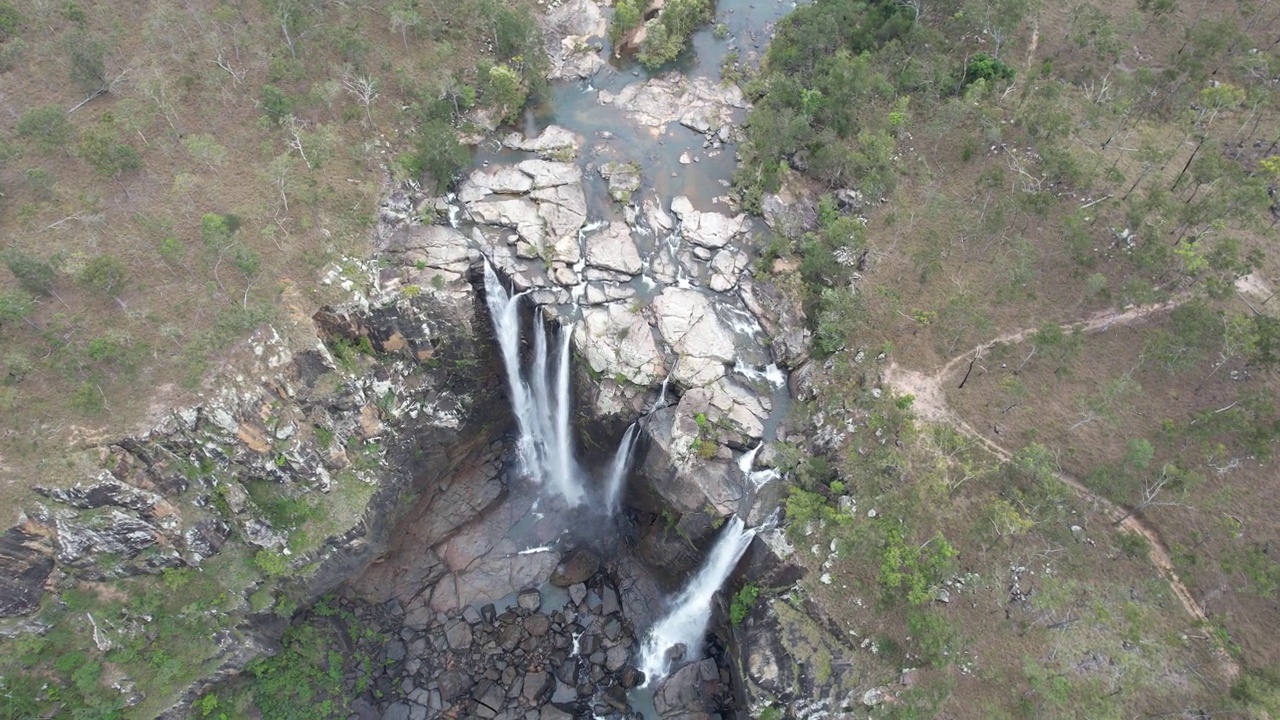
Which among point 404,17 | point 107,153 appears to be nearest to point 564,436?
point 107,153

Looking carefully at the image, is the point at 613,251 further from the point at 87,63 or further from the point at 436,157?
the point at 87,63

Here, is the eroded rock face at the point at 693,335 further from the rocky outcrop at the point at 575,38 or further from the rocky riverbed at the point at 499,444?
the rocky outcrop at the point at 575,38

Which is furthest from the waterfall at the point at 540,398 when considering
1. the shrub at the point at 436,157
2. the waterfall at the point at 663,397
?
the shrub at the point at 436,157

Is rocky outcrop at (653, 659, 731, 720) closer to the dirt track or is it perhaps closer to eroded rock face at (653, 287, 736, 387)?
eroded rock face at (653, 287, 736, 387)

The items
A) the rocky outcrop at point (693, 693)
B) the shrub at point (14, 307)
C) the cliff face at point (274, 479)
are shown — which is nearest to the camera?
the cliff face at point (274, 479)

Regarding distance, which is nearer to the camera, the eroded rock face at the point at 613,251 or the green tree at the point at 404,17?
the eroded rock face at the point at 613,251
